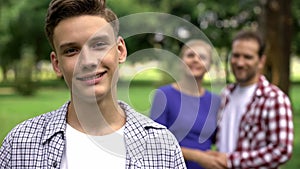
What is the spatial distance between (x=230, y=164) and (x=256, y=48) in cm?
77

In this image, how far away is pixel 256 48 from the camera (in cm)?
373

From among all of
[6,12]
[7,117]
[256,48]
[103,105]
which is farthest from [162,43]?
[6,12]

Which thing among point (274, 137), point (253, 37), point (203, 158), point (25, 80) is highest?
point (25, 80)

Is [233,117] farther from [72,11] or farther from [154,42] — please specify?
[72,11]

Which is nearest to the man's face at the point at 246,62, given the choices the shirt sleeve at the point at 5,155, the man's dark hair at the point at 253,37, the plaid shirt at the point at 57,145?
the man's dark hair at the point at 253,37

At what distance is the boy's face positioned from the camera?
168 centimetres

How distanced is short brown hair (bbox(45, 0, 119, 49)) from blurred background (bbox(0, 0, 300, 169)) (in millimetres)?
110

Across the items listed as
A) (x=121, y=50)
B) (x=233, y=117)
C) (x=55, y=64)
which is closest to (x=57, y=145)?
(x=55, y=64)

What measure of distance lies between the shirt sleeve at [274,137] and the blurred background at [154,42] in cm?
38

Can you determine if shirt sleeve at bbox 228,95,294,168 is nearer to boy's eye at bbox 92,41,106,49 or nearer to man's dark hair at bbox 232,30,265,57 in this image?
man's dark hair at bbox 232,30,265,57

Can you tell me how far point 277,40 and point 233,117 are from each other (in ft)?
13.3

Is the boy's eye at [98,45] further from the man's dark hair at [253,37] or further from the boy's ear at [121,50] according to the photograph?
the man's dark hair at [253,37]

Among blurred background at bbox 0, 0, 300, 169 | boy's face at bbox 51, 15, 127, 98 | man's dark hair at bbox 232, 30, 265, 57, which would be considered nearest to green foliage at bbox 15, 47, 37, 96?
blurred background at bbox 0, 0, 300, 169

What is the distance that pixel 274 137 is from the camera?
342cm
